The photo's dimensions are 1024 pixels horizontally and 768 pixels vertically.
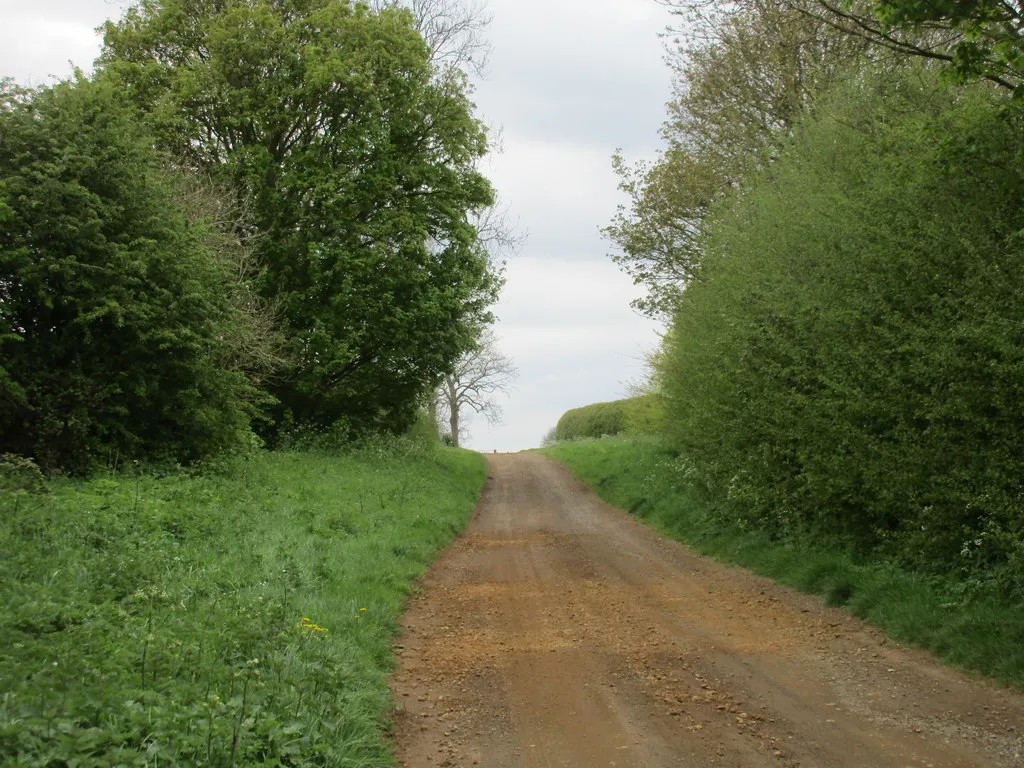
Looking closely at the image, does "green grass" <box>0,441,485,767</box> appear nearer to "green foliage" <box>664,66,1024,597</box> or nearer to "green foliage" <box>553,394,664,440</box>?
"green foliage" <box>664,66,1024,597</box>

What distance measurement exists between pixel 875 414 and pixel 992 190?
2608 millimetres

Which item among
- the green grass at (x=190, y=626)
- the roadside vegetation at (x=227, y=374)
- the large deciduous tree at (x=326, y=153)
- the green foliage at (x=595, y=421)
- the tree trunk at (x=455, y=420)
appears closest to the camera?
the green grass at (x=190, y=626)

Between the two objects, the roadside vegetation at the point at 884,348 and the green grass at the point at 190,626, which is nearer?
the green grass at the point at 190,626

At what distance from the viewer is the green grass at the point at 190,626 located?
164 inches

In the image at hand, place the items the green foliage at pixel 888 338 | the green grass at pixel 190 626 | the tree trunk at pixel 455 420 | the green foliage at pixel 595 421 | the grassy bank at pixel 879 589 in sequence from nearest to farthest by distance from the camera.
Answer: the green grass at pixel 190 626
the grassy bank at pixel 879 589
the green foliage at pixel 888 338
the green foliage at pixel 595 421
the tree trunk at pixel 455 420

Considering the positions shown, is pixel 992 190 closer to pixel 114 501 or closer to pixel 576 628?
pixel 576 628

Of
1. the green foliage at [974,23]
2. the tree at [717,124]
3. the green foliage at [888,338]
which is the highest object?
the tree at [717,124]

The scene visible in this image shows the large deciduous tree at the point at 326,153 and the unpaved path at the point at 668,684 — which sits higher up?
the large deciduous tree at the point at 326,153

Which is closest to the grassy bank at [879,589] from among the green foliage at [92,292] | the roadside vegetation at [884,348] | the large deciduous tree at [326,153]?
the roadside vegetation at [884,348]

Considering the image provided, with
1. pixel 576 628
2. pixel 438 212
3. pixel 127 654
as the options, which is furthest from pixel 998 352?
pixel 438 212

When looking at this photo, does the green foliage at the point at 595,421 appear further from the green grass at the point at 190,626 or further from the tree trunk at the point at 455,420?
the green grass at the point at 190,626

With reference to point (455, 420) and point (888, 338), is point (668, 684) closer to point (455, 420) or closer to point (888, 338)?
point (888, 338)

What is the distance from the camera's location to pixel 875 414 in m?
9.25

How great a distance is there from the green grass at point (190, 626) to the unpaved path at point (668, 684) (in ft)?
2.18
